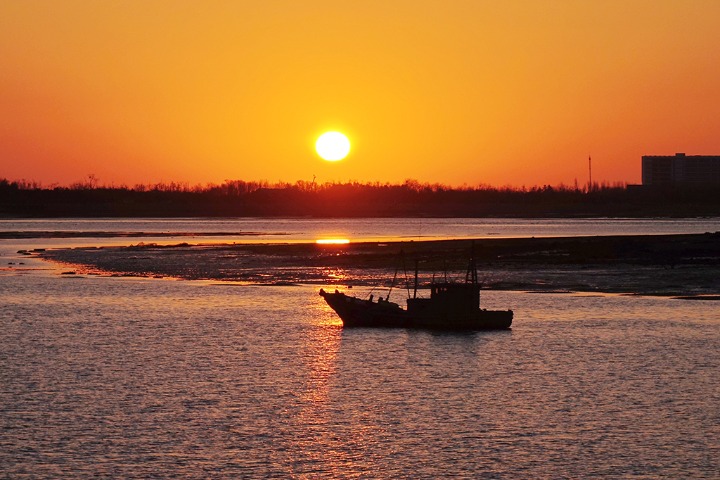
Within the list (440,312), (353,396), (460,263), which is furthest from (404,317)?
(460,263)

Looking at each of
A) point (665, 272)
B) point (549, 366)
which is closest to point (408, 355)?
point (549, 366)

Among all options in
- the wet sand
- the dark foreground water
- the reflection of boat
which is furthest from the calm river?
the wet sand

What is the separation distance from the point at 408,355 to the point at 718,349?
39.9ft

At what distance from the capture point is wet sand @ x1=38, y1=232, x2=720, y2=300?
72.1 meters

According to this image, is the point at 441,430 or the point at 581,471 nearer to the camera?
the point at 581,471

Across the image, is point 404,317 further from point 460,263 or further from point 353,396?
point 460,263

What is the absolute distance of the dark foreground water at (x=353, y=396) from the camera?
82.7ft

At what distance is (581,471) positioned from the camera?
2430 cm

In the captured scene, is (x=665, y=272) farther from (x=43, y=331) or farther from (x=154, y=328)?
(x=43, y=331)

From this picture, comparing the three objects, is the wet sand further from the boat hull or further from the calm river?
the calm river

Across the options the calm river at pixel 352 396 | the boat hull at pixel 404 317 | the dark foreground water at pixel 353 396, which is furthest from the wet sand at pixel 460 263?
the dark foreground water at pixel 353 396

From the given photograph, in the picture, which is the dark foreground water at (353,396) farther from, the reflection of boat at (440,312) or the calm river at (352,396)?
the reflection of boat at (440,312)

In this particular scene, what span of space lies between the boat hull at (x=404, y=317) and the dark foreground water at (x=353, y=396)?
2.97 ft

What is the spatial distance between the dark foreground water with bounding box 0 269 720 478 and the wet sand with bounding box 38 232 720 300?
1559 centimetres
